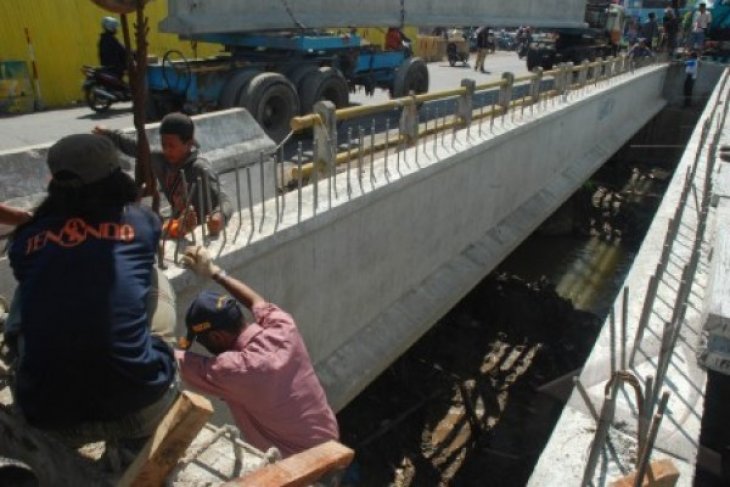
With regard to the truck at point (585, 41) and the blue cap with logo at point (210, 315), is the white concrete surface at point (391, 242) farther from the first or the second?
the truck at point (585, 41)

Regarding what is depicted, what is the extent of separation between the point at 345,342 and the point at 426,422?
6.68 feet

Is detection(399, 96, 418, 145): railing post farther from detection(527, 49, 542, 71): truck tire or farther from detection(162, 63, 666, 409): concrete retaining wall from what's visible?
detection(527, 49, 542, 71): truck tire

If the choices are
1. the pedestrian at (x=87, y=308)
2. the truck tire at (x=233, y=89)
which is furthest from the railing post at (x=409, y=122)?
the pedestrian at (x=87, y=308)

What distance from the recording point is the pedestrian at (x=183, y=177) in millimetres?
3986

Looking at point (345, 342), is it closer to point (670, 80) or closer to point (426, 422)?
point (426, 422)

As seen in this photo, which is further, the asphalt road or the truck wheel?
the truck wheel

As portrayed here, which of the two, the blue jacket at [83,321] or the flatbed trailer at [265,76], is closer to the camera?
the blue jacket at [83,321]

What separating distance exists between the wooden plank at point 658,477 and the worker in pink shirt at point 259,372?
151cm

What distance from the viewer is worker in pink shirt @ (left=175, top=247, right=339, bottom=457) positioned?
291 cm

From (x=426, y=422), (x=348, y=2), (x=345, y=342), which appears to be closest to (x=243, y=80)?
(x=348, y=2)

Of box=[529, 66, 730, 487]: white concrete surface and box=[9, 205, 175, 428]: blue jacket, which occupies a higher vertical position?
box=[9, 205, 175, 428]: blue jacket

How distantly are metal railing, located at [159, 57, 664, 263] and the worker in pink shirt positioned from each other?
3.34 feet

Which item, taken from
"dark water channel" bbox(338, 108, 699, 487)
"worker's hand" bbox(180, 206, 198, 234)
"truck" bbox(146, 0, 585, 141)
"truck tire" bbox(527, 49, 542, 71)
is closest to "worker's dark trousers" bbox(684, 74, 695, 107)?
"truck tire" bbox(527, 49, 542, 71)

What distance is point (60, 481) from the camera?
2484 mm
